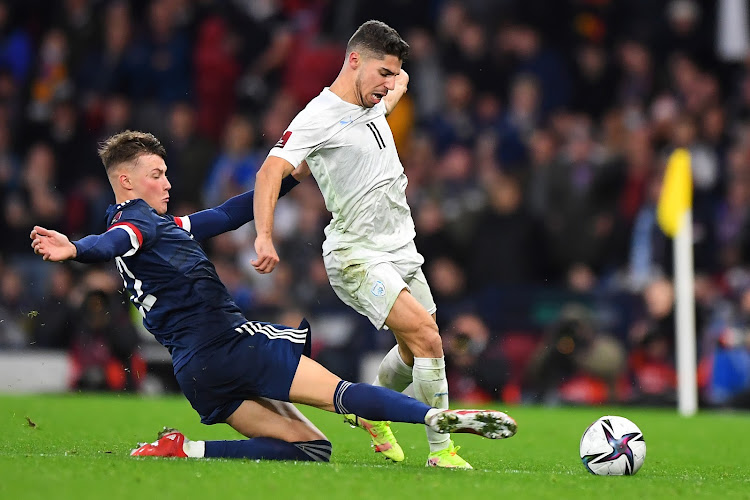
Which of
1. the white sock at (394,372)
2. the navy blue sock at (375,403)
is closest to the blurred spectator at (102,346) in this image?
the white sock at (394,372)

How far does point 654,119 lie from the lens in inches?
555

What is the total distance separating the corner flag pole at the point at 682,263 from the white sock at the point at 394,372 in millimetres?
5357

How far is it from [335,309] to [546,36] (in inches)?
187

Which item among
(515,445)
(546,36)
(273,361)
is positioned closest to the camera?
(273,361)

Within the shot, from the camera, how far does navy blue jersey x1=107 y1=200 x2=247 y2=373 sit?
619cm

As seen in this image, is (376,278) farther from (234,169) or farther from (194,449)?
(234,169)

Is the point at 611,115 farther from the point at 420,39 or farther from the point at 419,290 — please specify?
the point at 419,290

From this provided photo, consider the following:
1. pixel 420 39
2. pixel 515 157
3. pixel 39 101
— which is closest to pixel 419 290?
pixel 515 157

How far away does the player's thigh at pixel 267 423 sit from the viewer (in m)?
6.46

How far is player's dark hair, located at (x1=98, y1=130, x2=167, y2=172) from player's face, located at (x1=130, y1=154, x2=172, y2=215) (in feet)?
0.15

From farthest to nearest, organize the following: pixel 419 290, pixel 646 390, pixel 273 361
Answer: pixel 646 390
pixel 419 290
pixel 273 361

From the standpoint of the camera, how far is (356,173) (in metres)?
6.96

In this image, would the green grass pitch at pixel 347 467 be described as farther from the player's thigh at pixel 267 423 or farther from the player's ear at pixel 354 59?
the player's ear at pixel 354 59

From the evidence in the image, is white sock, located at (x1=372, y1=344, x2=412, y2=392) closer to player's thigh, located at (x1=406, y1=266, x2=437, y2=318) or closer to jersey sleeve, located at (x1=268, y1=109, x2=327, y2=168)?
player's thigh, located at (x1=406, y1=266, x2=437, y2=318)
